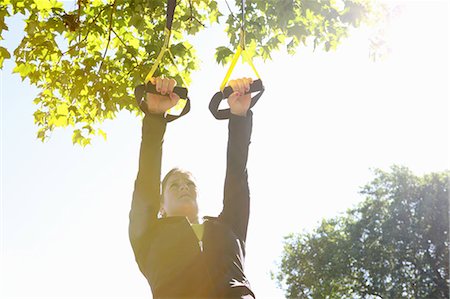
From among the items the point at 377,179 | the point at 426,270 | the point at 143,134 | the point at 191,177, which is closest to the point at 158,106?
the point at 143,134

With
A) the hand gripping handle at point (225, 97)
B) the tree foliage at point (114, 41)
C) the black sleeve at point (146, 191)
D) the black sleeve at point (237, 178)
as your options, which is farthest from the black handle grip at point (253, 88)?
the tree foliage at point (114, 41)

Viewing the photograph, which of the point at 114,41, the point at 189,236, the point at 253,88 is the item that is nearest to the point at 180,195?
the point at 189,236

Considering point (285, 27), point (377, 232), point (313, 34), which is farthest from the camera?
point (377, 232)

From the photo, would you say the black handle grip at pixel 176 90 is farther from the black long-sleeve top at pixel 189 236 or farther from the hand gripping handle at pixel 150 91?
the black long-sleeve top at pixel 189 236

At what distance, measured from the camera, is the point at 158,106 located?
300cm

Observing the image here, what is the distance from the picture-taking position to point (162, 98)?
3.04 metres

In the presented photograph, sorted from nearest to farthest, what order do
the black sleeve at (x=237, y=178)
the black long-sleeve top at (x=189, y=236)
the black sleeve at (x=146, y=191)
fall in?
the black long-sleeve top at (x=189, y=236) < the black sleeve at (x=146, y=191) < the black sleeve at (x=237, y=178)

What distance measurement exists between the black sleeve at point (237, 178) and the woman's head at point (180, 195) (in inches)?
9.8

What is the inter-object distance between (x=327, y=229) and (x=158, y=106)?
30.7 meters

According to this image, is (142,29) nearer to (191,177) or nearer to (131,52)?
(131,52)

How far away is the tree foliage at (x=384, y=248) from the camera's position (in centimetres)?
2828

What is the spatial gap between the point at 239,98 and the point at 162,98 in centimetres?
52

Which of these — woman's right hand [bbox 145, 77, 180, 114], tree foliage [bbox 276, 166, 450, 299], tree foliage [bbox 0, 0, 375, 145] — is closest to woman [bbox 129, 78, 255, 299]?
woman's right hand [bbox 145, 77, 180, 114]

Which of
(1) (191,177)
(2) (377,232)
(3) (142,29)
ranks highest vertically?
(2) (377,232)
